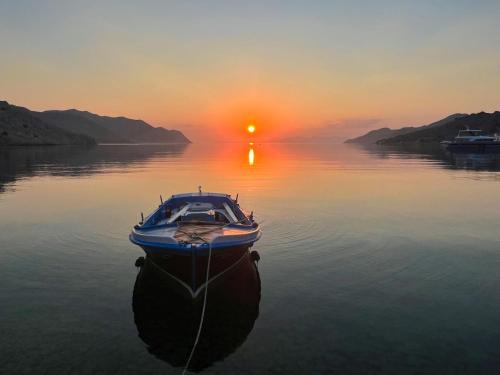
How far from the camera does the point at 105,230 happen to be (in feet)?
86.8

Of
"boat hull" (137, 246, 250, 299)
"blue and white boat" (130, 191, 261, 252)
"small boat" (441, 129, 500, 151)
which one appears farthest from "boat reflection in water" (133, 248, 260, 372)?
"small boat" (441, 129, 500, 151)

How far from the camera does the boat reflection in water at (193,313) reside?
11680 millimetres

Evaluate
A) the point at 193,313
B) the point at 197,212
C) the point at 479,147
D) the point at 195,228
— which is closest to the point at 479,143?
the point at 479,147

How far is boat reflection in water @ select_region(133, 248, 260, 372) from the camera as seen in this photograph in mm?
11680

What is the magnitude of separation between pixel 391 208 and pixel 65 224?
86.2 feet

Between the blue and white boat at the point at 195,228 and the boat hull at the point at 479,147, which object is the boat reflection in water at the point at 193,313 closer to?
the blue and white boat at the point at 195,228

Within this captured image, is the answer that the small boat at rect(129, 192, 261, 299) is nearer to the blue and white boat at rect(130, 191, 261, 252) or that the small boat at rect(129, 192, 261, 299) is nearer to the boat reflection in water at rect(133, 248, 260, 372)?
the blue and white boat at rect(130, 191, 261, 252)

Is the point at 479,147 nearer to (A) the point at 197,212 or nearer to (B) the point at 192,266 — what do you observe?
(A) the point at 197,212

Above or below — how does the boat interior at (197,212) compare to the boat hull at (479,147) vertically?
above

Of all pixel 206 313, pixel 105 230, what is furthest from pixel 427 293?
pixel 105 230

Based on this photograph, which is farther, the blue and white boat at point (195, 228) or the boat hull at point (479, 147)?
the boat hull at point (479, 147)

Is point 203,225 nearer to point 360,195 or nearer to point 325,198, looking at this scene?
point 325,198

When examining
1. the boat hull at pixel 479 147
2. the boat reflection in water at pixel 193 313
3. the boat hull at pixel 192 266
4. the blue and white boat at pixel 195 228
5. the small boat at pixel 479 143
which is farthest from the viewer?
the boat hull at pixel 479 147

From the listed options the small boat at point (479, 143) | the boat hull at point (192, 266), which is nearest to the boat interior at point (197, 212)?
the boat hull at point (192, 266)
